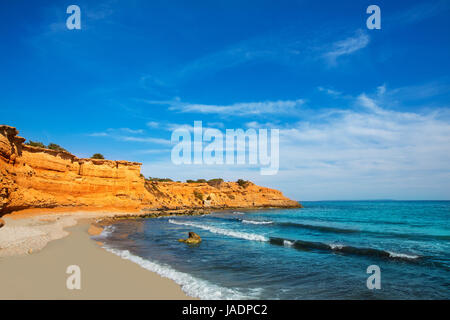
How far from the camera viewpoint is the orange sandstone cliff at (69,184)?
70.7ft

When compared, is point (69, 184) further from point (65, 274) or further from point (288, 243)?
point (288, 243)

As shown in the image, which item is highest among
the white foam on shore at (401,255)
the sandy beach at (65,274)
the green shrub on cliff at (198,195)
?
the sandy beach at (65,274)

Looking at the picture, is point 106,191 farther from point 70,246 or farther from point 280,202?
point 280,202

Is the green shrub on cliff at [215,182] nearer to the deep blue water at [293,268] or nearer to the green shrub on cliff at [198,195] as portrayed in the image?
the green shrub on cliff at [198,195]

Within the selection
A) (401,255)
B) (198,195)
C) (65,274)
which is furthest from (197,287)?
(198,195)

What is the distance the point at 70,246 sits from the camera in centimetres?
1441

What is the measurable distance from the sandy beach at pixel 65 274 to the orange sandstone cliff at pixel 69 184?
5481 mm

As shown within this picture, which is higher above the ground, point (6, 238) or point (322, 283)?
point (6, 238)

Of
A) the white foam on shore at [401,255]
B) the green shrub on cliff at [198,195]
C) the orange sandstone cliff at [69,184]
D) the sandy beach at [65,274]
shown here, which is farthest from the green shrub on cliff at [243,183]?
the sandy beach at [65,274]

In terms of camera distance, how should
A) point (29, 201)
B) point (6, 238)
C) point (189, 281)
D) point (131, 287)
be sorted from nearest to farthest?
point (131, 287)
point (189, 281)
point (6, 238)
point (29, 201)

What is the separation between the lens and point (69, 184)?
3497cm

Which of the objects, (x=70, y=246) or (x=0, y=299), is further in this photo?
(x=70, y=246)
